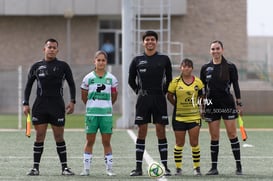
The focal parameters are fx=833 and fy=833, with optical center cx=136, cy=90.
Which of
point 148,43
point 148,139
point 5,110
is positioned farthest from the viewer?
point 5,110

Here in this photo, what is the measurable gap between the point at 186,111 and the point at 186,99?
19 centimetres

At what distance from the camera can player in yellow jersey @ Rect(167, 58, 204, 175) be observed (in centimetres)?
1295

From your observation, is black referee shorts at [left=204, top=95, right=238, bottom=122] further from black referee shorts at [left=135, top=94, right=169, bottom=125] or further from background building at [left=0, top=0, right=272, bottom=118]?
background building at [left=0, top=0, right=272, bottom=118]

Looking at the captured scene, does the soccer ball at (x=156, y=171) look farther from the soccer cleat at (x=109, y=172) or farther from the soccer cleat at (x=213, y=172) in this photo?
the soccer cleat at (x=213, y=172)

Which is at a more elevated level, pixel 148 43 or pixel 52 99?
pixel 148 43

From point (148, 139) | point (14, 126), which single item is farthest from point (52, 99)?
point (14, 126)

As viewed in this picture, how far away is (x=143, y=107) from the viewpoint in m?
13.0

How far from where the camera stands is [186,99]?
510 inches

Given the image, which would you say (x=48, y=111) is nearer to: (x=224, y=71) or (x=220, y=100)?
(x=220, y=100)

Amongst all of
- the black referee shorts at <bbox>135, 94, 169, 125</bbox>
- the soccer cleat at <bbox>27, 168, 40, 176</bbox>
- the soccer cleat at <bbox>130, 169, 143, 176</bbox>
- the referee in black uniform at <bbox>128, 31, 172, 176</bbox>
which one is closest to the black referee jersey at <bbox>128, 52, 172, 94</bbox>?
the referee in black uniform at <bbox>128, 31, 172, 176</bbox>

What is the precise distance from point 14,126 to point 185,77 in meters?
13.4

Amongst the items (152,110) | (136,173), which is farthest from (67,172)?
(152,110)

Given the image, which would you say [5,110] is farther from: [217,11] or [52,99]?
[52,99]

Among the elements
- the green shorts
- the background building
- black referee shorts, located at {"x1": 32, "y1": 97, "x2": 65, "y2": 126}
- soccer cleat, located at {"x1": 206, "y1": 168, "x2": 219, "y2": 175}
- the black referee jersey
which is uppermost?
the background building
